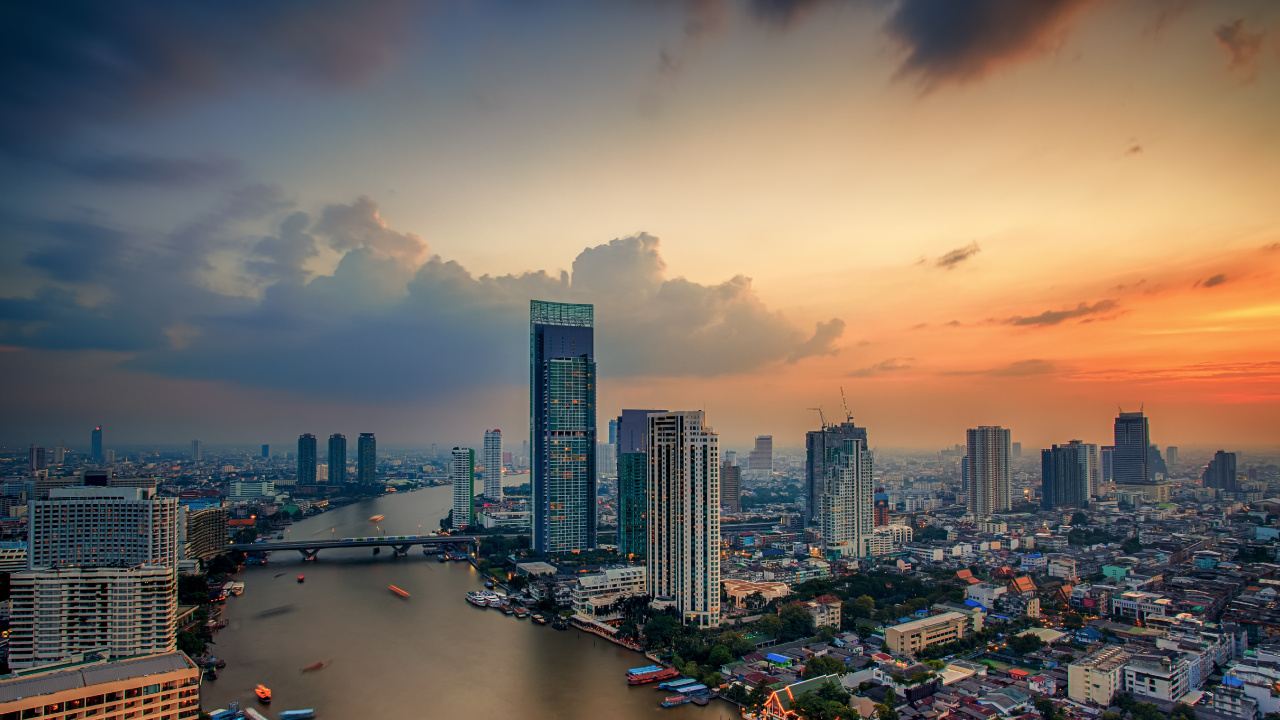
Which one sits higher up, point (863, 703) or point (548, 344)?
point (548, 344)

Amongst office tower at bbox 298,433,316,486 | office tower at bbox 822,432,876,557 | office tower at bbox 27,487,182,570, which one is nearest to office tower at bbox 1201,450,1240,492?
office tower at bbox 822,432,876,557

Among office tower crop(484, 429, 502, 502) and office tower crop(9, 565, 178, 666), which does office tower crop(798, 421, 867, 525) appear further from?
office tower crop(9, 565, 178, 666)

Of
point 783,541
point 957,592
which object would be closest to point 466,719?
point 957,592

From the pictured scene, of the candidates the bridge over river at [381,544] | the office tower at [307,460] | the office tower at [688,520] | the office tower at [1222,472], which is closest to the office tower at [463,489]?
the bridge over river at [381,544]

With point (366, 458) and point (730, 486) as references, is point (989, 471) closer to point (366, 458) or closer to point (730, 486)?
point (730, 486)

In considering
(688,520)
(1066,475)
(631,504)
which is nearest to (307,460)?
(631,504)

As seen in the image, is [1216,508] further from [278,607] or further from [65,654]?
[65,654]

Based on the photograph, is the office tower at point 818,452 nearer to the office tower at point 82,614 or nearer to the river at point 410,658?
the river at point 410,658
